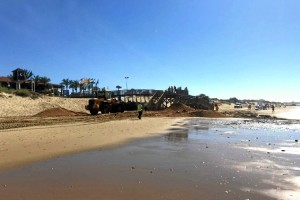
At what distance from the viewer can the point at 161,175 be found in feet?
28.6

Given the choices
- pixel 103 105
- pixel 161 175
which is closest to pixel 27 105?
pixel 103 105

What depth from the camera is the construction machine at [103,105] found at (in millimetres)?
38938

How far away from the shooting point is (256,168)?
959 centimetres

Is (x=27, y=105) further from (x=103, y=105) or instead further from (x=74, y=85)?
(x=74, y=85)

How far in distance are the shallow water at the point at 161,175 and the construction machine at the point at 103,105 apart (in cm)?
2633

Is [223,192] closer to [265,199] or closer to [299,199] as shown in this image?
[265,199]

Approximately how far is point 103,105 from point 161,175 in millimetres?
31756

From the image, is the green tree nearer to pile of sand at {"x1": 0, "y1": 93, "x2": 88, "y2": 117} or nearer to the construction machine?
pile of sand at {"x1": 0, "y1": 93, "x2": 88, "y2": 117}

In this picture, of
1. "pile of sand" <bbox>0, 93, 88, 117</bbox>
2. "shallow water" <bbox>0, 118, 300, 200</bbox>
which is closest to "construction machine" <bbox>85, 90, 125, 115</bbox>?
"pile of sand" <bbox>0, 93, 88, 117</bbox>

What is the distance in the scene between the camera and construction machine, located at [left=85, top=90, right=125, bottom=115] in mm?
38938

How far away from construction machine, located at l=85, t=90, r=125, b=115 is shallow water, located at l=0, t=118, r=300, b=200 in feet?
86.4

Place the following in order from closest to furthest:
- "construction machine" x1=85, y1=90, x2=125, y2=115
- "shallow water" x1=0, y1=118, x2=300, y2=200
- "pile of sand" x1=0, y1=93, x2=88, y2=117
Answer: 1. "shallow water" x1=0, y1=118, x2=300, y2=200
2. "construction machine" x1=85, y1=90, x2=125, y2=115
3. "pile of sand" x1=0, y1=93, x2=88, y2=117

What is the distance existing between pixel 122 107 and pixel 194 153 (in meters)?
30.5

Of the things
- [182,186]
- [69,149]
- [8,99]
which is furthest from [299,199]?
[8,99]
